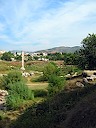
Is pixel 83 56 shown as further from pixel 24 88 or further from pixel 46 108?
pixel 46 108

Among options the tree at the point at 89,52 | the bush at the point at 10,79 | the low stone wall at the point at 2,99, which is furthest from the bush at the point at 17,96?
the tree at the point at 89,52

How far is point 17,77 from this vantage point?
32.8m

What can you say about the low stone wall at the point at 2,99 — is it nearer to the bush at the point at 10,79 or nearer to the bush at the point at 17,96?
the bush at the point at 17,96

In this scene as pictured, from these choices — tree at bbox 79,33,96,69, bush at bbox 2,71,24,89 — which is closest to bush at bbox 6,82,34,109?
bush at bbox 2,71,24,89

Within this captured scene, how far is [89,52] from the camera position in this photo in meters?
38.1

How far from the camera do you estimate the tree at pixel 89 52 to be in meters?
38.0

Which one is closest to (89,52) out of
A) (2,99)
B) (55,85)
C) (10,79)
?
(10,79)

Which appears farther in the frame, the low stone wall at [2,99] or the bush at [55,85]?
the bush at [55,85]

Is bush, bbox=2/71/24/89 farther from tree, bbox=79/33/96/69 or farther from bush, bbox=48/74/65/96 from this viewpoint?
tree, bbox=79/33/96/69

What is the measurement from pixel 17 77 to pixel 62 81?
7.09m

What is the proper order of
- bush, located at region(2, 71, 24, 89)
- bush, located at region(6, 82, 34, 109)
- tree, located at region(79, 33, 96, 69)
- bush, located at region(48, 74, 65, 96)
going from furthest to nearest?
tree, located at region(79, 33, 96, 69)
bush, located at region(2, 71, 24, 89)
bush, located at region(48, 74, 65, 96)
bush, located at region(6, 82, 34, 109)

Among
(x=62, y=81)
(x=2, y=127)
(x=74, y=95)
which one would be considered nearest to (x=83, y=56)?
(x=62, y=81)

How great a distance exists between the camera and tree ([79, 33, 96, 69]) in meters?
38.0

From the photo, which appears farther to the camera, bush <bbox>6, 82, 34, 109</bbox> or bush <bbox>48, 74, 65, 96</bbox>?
bush <bbox>48, 74, 65, 96</bbox>
